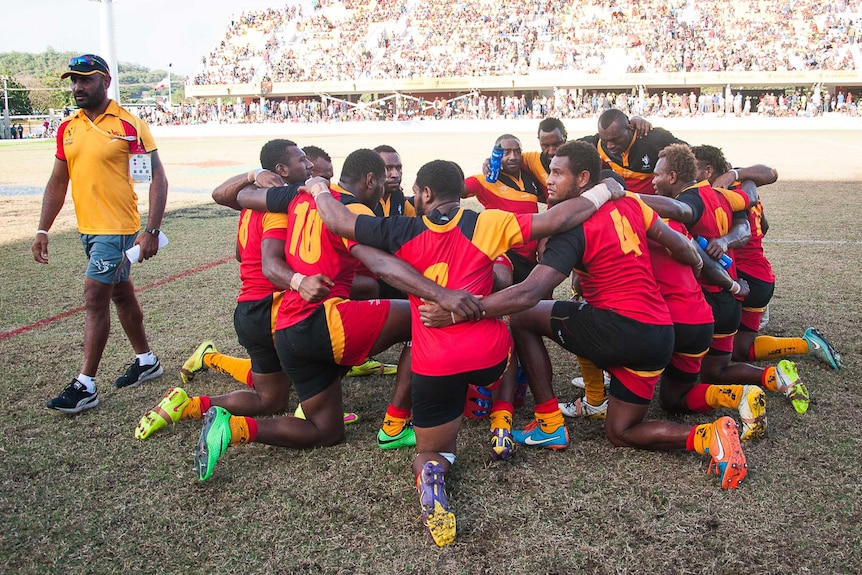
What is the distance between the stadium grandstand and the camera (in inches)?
1574

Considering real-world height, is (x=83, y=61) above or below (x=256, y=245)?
above

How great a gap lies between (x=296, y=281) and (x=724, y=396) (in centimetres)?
255

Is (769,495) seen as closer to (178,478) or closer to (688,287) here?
(688,287)

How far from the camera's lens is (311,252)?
12.6 feet

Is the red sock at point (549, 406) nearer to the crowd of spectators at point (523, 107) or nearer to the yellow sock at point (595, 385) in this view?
the yellow sock at point (595, 385)

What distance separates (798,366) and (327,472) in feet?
11.8

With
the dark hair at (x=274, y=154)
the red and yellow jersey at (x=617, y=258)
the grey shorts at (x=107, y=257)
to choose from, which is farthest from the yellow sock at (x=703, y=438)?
the grey shorts at (x=107, y=257)

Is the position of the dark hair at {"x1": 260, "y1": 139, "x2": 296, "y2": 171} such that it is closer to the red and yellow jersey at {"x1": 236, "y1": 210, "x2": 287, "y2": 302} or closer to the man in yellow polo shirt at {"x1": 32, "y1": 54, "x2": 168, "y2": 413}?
the red and yellow jersey at {"x1": 236, "y1": 210, "x2": 287, "y2": 302}

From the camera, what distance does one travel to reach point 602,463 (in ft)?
12.3

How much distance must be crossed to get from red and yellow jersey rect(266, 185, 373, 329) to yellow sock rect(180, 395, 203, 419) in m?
0.82

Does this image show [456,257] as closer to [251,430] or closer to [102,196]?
[251,430]

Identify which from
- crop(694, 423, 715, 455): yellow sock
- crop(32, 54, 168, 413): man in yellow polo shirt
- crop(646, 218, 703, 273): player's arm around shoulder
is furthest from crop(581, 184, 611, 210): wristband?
crop(32, 54, 168, 413): man in yellow polo shirt

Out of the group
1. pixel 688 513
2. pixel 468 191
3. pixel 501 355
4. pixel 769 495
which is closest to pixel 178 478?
pixel 501 355

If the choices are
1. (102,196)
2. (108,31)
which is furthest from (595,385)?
(108,31)
